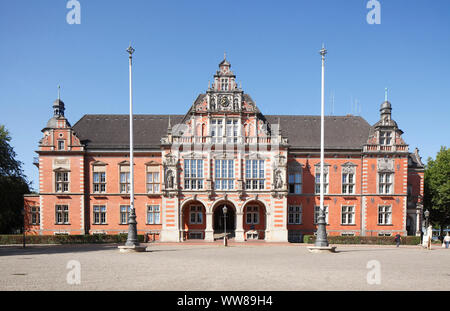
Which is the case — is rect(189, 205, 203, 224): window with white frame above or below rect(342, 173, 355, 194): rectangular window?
below

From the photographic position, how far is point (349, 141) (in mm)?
37250

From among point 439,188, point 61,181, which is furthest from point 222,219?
point 439,188

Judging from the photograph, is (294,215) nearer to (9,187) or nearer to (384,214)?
(384,214)

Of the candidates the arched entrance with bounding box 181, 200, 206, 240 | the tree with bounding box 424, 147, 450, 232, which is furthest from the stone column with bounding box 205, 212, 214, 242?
the tree with bounding box 424, 147, 450, 232

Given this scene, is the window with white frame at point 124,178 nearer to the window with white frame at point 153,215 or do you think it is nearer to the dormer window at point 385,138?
the window with white frame at point 153,215

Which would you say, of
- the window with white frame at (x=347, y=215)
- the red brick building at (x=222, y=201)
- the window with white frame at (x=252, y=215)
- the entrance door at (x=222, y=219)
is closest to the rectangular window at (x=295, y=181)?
the red brick building at (x=222, y=201)

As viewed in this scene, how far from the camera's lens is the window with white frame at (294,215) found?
118 ft

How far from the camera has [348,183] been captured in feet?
118

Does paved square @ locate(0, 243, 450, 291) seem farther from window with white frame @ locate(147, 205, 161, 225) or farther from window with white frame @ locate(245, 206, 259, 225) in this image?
window with white frame @ locate(147, 205, 161, 225)

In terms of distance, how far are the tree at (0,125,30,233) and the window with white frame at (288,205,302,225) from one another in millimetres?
36406

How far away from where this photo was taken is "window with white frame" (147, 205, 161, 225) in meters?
35.8

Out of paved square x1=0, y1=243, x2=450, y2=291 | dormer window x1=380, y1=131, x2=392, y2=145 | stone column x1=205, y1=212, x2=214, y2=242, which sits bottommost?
stone column x1=205, y1=212, x2=214, y2=242
